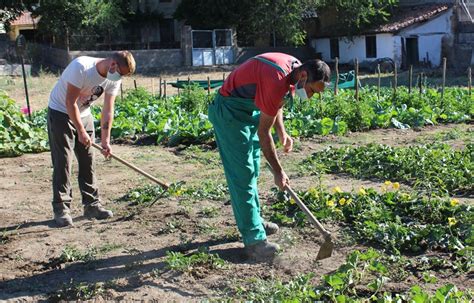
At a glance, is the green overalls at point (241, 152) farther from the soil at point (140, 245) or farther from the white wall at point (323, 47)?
the white wall at point (323, 47)

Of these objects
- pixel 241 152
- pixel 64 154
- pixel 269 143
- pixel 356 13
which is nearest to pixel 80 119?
pixel 64 154

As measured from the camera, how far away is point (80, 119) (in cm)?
582

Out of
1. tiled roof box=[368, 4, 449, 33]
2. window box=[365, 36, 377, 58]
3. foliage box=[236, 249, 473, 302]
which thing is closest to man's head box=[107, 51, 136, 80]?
foliage box=[236, 249, 473, 302]

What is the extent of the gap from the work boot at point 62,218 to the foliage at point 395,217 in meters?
1.91

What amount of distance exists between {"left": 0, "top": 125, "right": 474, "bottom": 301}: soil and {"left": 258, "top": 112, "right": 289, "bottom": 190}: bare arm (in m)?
0.64

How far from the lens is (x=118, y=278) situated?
15.5 feet

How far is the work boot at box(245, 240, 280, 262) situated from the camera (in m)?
4.95

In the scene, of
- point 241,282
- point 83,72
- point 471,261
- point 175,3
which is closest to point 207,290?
point 241,282

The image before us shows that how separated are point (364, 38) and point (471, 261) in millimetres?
30331

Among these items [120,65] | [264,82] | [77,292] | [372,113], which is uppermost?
[120,65]

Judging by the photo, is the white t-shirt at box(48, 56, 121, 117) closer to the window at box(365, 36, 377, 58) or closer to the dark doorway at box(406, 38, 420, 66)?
the dark doorway at box(406, 38, 420, 66)

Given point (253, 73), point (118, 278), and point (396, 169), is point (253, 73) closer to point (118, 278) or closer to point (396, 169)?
point (118, 278)

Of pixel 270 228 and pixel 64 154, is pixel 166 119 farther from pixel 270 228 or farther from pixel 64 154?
pixel 270 228

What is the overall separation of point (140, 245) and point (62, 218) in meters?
1.02
